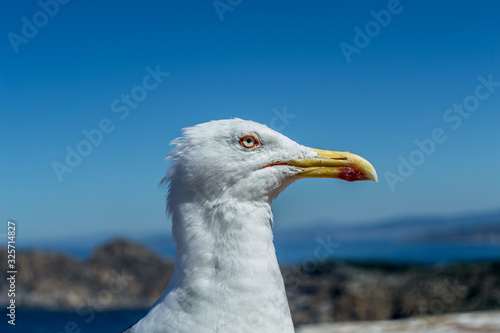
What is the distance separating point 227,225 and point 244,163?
451 millimetres

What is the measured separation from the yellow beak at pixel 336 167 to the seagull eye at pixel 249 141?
276mm

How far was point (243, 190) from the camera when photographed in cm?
338

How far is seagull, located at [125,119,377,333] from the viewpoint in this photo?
3158 millimetres

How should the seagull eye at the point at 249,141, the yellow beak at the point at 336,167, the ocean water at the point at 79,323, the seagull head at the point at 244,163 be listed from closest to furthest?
the seagull head at the point at 244,163
the seagull eye at the point at 249,141
the yellow beak at the point at 336,167
the ocean water at the point at 79,323

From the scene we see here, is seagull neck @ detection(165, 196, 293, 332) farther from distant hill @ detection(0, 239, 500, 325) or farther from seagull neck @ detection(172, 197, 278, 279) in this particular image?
distant hill @ detection(0, 239, 500, 325)

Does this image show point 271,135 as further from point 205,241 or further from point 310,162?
point 205,241

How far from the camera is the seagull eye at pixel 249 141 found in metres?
3.55

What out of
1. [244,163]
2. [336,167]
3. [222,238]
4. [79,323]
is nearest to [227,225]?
[222,238]

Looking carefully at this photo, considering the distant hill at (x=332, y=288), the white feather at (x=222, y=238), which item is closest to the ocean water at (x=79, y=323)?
the distant hill at (x=332, y=288)

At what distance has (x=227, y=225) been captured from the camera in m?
3.28

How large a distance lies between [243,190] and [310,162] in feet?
1.88

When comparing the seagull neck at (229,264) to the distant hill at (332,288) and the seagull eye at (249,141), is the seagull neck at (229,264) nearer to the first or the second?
the seagull eye at (249,141)

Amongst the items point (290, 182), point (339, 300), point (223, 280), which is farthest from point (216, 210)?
point (339, 300)

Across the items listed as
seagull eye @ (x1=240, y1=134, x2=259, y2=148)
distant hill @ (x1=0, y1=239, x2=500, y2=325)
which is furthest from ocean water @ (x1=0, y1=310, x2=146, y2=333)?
seagull eye @ (x1=240, y1=134, x2=259, y2=148)
